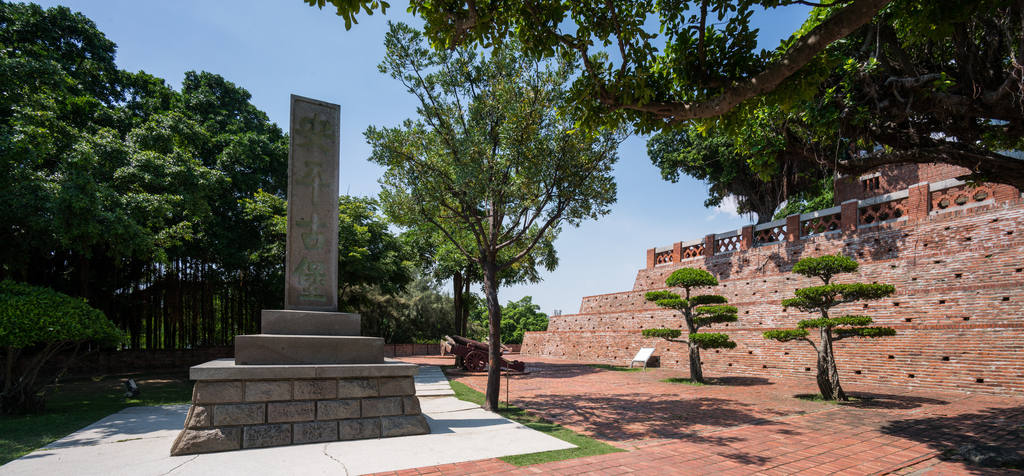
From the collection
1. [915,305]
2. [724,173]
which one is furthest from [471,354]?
[724,173]

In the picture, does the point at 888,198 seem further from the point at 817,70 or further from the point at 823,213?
the point at 817,70

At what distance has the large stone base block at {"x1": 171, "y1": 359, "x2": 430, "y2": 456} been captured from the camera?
4438 mm

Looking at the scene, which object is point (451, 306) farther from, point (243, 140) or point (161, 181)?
point (161, 181)

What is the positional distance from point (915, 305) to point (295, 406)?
1298 centimetres

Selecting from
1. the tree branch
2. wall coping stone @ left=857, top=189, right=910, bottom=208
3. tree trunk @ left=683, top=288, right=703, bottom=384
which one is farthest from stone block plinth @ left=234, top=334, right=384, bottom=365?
wall coping stone @ left=857, top=189, right=910, bottom=208

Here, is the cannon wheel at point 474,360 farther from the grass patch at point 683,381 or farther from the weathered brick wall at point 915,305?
the weathered brick wall at point 915,305

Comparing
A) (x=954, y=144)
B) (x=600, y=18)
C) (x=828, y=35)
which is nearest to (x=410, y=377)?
(x=600, y=18)

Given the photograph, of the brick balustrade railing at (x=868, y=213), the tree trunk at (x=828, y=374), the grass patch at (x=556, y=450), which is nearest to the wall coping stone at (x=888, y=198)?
the brick balustrade railing at (x=868, y=213)

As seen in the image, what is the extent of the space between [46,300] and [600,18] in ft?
28.5

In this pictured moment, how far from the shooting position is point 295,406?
479 centimetres

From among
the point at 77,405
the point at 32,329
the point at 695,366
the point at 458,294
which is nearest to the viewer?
the point at 32,329

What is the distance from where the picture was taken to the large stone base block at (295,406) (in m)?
4.44

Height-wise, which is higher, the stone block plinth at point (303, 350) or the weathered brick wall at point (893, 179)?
the weathered brick wall at point (893, 179)

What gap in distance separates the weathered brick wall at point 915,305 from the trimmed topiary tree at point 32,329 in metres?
14.4
